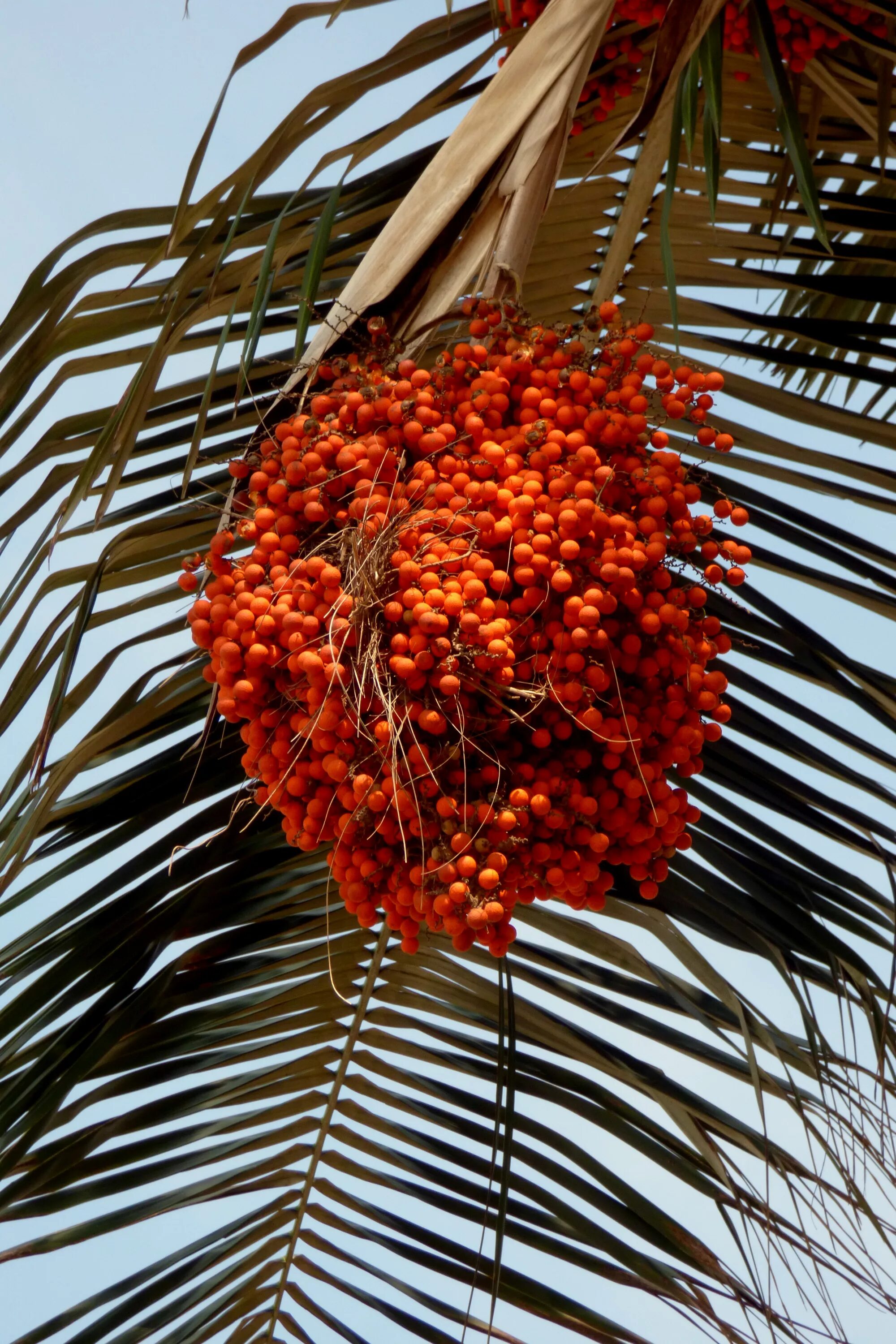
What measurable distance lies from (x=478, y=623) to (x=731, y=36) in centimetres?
100

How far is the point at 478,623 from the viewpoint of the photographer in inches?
34.6

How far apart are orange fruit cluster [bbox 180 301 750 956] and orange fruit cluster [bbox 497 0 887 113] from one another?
2.03 feet

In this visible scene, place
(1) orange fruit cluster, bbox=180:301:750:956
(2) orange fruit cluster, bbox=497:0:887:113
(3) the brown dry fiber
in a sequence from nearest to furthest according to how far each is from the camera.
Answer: (1) orange fruit cluster, bbox=180:301:750:956
(3) the brown dry fiber
(2) orange fruit cluster, bbox=497:0:887:113

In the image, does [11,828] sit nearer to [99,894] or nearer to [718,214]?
[99,894]

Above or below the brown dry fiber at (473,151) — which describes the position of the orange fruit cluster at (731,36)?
above

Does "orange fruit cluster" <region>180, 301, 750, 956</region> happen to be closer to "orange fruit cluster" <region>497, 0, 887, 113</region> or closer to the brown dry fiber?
the brown dry fiber

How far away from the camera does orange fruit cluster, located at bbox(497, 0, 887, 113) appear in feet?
4.68

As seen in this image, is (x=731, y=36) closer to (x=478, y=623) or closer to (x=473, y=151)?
(x=473, y=151)

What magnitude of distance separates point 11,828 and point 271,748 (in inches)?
17.9

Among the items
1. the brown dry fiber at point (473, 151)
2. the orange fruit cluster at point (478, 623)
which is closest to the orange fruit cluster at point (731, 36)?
the brown dry fiber at point (473, 151)

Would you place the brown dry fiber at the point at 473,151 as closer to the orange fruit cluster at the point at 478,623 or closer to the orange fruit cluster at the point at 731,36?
the orange fruit cluster at the point at 478,623

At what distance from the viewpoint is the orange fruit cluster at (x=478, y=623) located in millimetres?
897

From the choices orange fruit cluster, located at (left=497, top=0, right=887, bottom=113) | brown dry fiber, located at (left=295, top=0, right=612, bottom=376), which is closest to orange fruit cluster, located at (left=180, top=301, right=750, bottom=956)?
brown dry fiber, located at (left=295, top=0, right=612, bottom=376)

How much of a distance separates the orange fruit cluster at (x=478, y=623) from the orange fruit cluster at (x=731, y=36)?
618 mm
